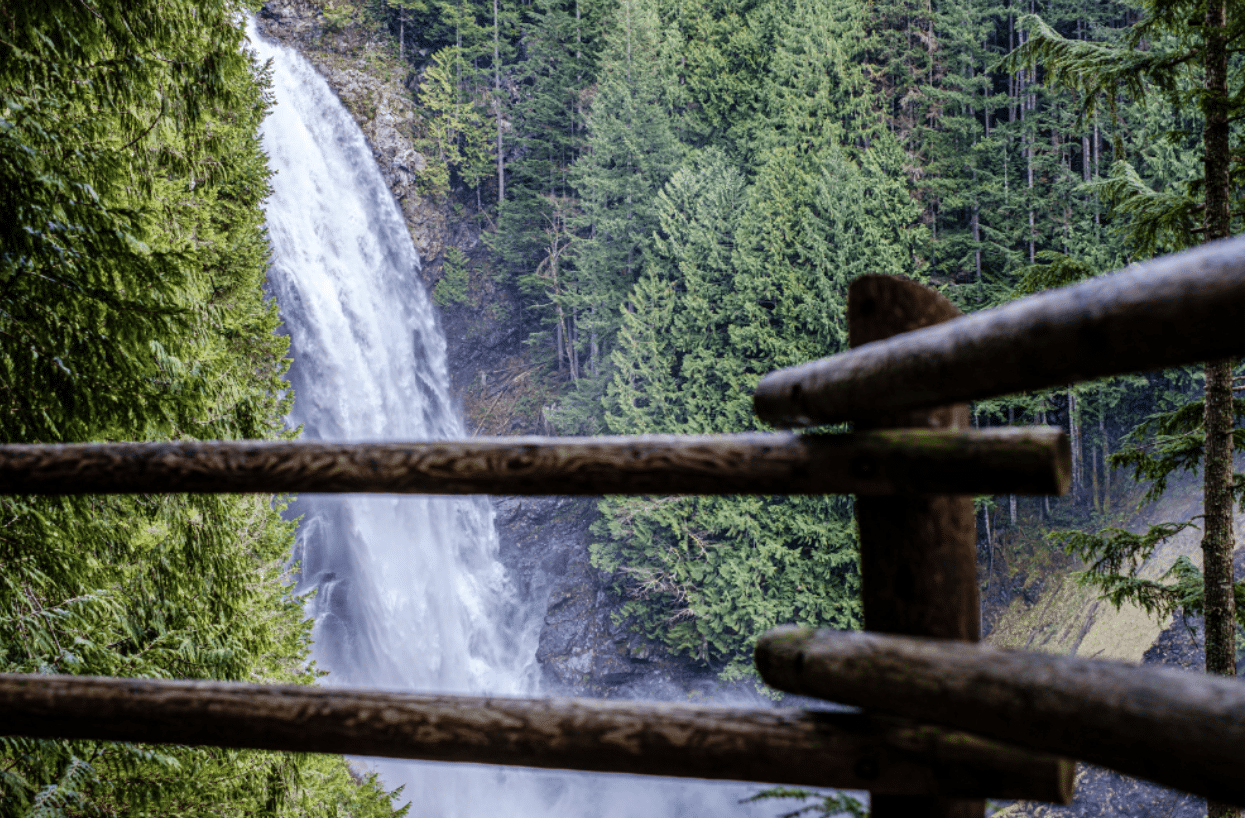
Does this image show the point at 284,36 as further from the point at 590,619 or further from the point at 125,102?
the point at 125,102

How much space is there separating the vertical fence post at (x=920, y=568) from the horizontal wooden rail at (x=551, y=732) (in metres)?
0.14

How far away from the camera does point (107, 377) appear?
2922 millimetres

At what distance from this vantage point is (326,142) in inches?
901

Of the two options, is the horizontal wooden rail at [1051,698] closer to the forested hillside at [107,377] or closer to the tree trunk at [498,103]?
the forested hillside at [107,377]

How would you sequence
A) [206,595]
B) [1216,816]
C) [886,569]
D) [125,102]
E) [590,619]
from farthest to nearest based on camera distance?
[590,619] < [1216,816] < [206,595] < [125,102] < [886,569]

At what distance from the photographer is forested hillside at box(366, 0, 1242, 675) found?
1927 cm

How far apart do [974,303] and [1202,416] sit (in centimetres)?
1599

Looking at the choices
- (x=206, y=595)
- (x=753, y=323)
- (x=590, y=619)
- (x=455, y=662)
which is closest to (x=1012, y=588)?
(x=753, y=323)

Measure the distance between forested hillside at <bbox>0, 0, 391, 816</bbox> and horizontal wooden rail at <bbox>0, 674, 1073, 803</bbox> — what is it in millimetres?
1208

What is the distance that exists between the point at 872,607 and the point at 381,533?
64.3ft

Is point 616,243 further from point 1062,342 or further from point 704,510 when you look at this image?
point 1062,342

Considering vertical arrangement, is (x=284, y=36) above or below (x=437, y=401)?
above

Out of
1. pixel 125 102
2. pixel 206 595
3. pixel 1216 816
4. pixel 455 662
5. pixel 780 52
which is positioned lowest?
pixel 455 662

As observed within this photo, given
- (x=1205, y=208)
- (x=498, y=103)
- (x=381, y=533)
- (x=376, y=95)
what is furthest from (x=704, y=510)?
(x=498, y=103)
